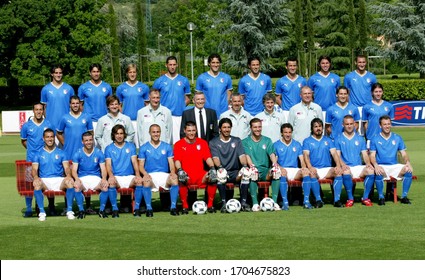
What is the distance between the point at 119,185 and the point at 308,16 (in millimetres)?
52042

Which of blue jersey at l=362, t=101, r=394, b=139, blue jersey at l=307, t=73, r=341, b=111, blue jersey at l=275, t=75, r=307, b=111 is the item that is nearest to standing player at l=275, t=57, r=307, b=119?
blue jersey at l=275, t=75, r=307, b=111

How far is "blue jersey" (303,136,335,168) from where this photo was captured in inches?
519

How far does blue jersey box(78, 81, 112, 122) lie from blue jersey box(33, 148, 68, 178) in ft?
4.58

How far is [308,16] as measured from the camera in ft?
208

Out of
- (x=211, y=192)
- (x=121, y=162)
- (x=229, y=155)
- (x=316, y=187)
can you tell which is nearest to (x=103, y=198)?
(x=121, y=162)

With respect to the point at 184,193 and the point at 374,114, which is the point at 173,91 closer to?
the point at 184,193

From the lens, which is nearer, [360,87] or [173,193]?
[173,193]

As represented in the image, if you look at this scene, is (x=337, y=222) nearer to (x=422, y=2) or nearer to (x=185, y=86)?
(x=185, y=86)

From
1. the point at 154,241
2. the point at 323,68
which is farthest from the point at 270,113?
the point at 154,241

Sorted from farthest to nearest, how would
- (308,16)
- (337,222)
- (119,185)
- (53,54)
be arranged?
(308,16) → (53,54) → (119,185) → (337,222)

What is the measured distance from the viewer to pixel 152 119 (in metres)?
13.5

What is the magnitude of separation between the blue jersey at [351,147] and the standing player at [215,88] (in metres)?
1.99

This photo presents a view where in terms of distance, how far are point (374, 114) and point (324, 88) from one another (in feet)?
3.07

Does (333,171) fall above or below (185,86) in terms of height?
below
